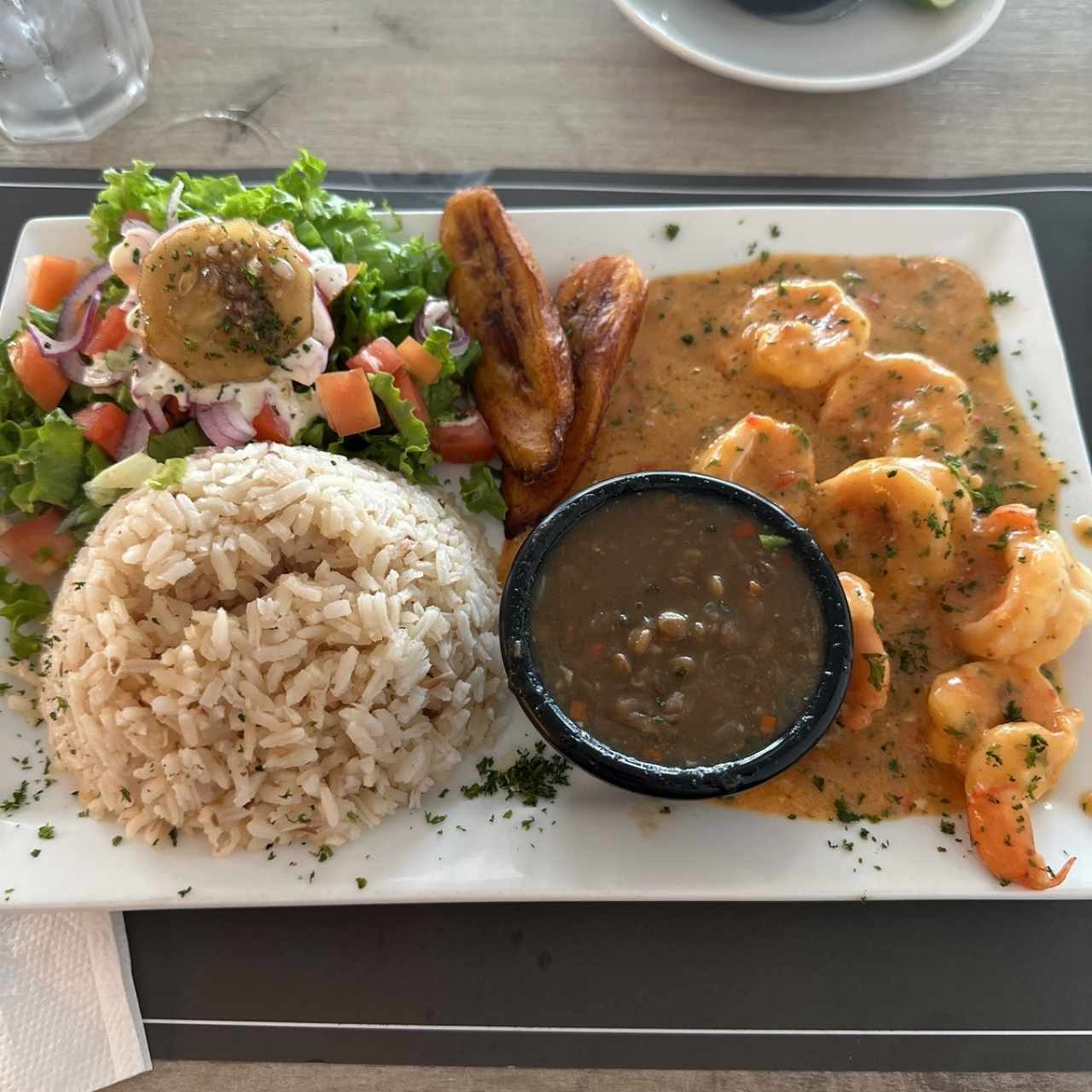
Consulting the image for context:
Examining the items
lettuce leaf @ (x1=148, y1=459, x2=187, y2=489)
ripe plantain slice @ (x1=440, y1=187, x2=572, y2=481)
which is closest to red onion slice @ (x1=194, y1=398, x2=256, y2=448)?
lettuce leaf @ (x1=148, y1=459, x2=187, y2=489)

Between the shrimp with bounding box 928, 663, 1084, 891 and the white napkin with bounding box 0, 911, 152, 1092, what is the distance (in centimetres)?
208

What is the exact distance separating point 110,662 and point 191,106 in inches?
101

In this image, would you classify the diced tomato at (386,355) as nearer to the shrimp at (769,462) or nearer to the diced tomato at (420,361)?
the diced tomato at (420,361)

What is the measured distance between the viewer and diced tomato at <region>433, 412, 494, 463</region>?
2711 mm

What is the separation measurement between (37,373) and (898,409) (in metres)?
2.51

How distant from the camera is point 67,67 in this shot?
3490mm

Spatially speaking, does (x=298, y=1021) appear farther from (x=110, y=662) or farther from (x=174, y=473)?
(x=174, y=473)

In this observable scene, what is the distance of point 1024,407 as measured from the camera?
268cm

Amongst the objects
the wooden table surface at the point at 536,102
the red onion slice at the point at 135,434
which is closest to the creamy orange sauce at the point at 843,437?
the wooden table surface at the point at 536,102

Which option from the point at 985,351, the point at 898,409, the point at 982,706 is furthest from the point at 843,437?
the point at 982,706

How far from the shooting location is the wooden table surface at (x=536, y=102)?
3504mm

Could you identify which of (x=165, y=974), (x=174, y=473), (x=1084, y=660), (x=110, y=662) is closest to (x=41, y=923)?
(x=165, y=974)

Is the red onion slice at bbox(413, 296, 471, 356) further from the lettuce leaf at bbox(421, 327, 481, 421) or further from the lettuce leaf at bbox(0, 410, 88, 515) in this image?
the lettuce leaf at bbox(0, 410, 88, 515)

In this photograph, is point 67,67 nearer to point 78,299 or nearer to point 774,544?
point 78,299
